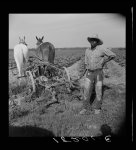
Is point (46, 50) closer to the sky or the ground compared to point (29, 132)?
closer to the sky

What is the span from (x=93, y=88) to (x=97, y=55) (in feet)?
1.45

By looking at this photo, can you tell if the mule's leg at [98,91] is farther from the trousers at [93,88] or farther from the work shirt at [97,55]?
the work shirt at [97,55]

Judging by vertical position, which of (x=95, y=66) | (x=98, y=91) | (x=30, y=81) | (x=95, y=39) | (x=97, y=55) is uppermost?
(x=95, y=39)

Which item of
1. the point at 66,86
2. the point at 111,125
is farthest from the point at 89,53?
the point at 111,125

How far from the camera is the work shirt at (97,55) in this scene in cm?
447

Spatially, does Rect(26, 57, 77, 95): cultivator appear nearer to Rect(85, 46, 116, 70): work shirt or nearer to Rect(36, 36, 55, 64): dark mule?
Rect(36, 36, 55, 64): dark mule

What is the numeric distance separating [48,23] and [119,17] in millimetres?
927

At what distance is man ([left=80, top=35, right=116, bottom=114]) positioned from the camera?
176 inches

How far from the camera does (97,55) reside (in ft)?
14.7

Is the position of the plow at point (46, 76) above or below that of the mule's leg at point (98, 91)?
above

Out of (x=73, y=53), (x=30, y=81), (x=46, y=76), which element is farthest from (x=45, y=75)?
(x=73, y=53)

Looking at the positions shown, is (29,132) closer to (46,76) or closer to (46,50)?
(46,76)

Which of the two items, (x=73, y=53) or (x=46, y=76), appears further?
(x=46, y=76)

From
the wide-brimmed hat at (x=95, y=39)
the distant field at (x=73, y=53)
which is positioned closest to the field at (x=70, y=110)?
the distant field at (x=73, y=53)
